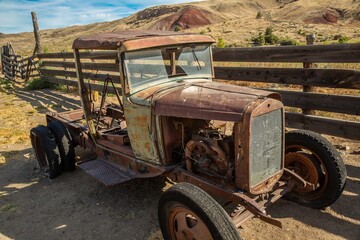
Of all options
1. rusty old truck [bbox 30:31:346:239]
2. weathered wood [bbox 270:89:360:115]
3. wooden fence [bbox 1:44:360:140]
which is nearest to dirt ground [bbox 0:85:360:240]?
rusty old truck [bbox 30:31:346:239]

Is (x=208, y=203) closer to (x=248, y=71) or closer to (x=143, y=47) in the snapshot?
(x=143, y=47)

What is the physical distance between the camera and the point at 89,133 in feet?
16.9

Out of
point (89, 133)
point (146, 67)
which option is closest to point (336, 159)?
point (146, 67)

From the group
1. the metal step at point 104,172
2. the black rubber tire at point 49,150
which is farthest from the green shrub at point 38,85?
the metal step at point 104,172

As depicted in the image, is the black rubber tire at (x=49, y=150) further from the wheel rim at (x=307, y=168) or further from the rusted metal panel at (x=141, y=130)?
the wheel rim at (x=307, y=168)

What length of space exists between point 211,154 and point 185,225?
0.79 meters

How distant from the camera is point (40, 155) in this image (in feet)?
17.9

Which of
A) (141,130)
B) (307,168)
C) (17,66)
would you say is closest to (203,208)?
(141,130)

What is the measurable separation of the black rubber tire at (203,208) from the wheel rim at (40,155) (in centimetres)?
312

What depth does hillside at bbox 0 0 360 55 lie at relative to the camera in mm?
30391

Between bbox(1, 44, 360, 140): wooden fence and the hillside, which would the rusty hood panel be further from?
the hillside

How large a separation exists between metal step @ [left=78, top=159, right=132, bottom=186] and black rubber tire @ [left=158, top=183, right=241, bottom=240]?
121cm

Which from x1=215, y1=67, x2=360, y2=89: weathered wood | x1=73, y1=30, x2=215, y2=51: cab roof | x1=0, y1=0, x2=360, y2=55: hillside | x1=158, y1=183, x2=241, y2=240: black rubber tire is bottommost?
x1=158, y1=183, x2=241, y2=240: black rubber tire

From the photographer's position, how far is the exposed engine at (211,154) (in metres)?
3.22
